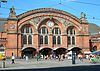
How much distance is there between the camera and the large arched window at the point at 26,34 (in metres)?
79.9

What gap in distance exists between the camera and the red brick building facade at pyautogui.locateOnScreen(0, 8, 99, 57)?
78.2 meters

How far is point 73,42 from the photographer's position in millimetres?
86000

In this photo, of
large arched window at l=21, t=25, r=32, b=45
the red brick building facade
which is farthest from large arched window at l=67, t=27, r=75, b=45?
large arched window at l=21, t=25, r=32, b=45

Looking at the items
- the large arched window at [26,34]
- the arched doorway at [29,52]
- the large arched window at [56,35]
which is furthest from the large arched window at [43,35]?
the arched doorway at [29,52]

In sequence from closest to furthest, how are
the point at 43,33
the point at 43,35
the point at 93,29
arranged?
1. the point at 43,35
2. the point at 43,33
3. the point at 93,29

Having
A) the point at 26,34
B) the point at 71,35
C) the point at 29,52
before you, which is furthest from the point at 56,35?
the point at 29,52

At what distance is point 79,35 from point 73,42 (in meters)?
2.58

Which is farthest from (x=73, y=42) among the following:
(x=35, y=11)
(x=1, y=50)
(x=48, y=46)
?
(x=1, y=50)

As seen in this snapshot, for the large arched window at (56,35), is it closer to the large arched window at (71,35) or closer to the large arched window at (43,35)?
the large arched window at (43,35)

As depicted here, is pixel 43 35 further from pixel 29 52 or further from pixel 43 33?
pixel 29 52

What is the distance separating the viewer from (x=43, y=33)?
82125 millimetres

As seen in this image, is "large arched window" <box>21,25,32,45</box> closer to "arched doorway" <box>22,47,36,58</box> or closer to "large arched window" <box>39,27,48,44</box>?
"arched doorway" <box>22,47,36,58</box>

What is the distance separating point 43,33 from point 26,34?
4832 millimetres

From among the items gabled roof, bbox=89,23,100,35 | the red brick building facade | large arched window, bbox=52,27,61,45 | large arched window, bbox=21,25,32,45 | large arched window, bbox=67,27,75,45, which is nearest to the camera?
the red brick building facade
